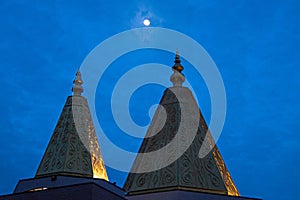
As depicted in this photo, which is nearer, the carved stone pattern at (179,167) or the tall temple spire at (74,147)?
the carved stone pattern at (179,167)

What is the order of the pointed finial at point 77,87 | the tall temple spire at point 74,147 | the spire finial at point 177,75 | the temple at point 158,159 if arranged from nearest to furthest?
1. the temple at point 158,159
2. the tall temple spire at point 74,147
3. the spire finial at point 177,75
4. the pointed finial at point 77,87

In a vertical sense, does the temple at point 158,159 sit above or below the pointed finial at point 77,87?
below

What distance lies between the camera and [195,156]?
41.1 ft

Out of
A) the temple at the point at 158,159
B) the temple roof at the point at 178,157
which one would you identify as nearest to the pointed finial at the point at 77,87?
the temple at the point at 158,159

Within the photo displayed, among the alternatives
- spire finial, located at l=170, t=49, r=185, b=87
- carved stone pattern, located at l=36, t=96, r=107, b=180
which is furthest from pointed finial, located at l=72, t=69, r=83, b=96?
spire finial, located at l=170, t=49, r=185, b=87

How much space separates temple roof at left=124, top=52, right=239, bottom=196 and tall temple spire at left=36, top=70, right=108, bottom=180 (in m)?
1.16

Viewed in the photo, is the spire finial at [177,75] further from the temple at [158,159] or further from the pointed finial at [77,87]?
the pointed finial at [77,87]

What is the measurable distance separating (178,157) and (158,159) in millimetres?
528

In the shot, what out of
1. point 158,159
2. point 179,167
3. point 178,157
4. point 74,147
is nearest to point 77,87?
point 74,147

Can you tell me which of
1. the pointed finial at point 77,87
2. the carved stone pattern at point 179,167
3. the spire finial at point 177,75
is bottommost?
the carved stone pattern at point 179,167

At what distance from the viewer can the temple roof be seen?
1199 cm

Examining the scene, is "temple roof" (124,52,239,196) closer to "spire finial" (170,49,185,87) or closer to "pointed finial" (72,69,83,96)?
"spire finial" (170,49,185,87)

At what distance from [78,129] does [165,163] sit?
9.29 feet

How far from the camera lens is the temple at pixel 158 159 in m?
11.9
